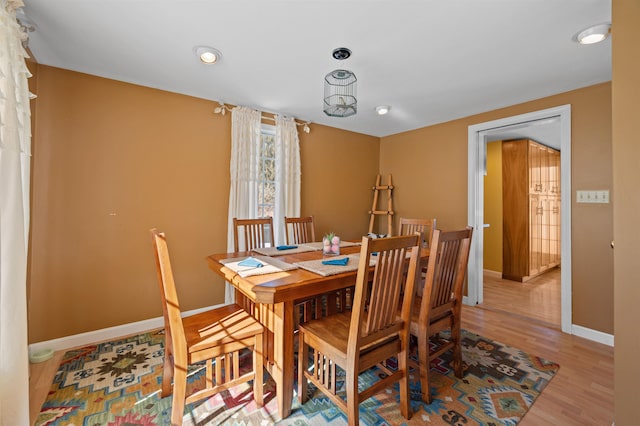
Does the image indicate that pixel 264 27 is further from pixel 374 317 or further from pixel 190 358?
pixel 190 358

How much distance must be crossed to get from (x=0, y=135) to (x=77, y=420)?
61.3 inches

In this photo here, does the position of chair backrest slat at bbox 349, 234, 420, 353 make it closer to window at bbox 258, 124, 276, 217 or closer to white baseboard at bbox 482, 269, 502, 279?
window at bbox 258, 124, 276, 217

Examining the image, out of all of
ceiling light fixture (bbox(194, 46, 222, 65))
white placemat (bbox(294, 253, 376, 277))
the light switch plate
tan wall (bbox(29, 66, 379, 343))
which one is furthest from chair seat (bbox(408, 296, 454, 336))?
ceiling light fixture (bbox(194, 46, 222, 65))

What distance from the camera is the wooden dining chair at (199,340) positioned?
1.38 metres

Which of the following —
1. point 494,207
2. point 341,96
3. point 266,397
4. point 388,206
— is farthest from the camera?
point 494,207

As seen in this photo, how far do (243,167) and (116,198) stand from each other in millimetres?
→ 1221

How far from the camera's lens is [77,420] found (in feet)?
5.10

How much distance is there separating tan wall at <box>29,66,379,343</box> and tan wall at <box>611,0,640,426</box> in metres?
3.03

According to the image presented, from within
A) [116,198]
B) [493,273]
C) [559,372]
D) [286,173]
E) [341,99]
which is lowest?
[559,372]

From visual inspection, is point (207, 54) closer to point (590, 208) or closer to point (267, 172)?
point (267, 172)

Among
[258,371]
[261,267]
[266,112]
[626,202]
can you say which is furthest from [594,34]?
[258,371]

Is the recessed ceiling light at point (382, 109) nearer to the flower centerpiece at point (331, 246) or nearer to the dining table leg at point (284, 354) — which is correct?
the flower centerpiece at point (331, 246)

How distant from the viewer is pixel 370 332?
4.60ft

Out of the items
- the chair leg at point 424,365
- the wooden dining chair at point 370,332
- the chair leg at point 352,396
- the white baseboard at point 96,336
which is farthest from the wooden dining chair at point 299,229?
the chair leg at point 352,396
